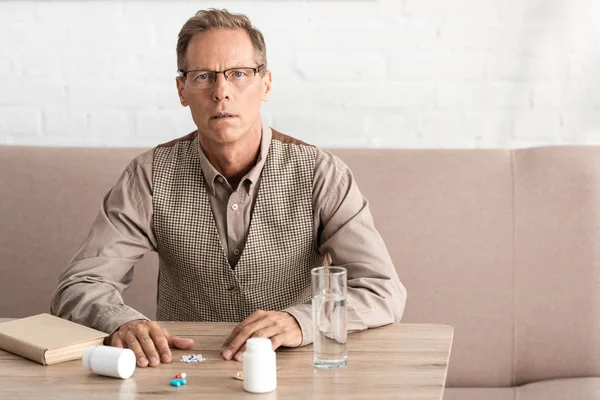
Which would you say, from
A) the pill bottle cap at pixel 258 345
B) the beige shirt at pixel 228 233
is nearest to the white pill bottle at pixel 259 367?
the pill bottle cap at pixel 258 345

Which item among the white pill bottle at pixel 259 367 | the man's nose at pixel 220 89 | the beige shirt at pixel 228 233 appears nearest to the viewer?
the white pill bottle at pixel 259 367

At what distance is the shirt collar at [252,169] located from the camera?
2.20 metres

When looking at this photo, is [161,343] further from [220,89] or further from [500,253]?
[500,253]

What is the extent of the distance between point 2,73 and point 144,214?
979mm

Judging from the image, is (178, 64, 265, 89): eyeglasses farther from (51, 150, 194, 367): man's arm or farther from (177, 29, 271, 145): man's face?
(51, 150, 194, 367): man's arm

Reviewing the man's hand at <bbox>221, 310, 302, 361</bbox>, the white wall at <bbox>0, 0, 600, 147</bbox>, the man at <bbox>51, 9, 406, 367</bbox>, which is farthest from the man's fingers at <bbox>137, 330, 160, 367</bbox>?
the white wall at <bbox>0, 0, 600, 147</bbox>

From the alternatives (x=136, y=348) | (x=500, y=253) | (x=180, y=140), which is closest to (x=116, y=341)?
(x=136, y=348)

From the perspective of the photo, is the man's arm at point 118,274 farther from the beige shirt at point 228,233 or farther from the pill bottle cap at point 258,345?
the pill bottle cap at point 258,345

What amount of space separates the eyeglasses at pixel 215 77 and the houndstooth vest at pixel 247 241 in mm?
181

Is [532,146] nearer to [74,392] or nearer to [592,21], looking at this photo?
[592,21]

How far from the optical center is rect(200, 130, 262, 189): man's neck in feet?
7.24

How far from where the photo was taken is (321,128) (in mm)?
2855

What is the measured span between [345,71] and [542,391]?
106 centimetres

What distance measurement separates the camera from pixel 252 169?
2197 mm
